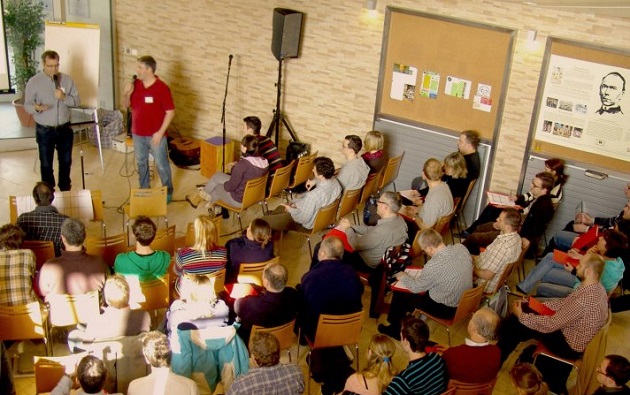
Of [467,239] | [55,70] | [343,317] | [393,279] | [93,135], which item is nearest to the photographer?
[343,317]

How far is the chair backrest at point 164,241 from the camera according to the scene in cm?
663

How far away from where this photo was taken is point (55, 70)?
8.45m

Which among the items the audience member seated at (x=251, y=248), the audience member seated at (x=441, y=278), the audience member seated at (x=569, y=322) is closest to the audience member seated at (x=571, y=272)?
the audience member seated at (x=569, y=322)

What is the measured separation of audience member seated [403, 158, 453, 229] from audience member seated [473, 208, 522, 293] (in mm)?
1014

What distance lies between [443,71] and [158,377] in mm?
5701

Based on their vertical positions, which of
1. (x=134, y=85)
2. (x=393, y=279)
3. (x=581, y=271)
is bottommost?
(x=393, y=279)

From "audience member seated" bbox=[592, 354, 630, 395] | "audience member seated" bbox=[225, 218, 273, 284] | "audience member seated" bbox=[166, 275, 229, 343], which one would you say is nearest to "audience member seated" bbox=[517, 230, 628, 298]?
"audience member seated" bbox=[592, 354, 630, 395]

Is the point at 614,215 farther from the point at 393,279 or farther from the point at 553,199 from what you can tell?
the point at 393,279

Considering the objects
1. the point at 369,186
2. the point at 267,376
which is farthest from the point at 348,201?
the point at 267,376

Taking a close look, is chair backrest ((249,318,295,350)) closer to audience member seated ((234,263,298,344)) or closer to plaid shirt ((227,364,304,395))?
audience member seated ((234,263,298,344))

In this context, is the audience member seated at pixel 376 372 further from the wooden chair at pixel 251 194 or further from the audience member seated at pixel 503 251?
the wooden chair at pixel 251 194

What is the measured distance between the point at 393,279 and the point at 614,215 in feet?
10.5

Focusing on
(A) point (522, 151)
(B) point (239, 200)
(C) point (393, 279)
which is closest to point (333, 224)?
(B) point (239, 200)

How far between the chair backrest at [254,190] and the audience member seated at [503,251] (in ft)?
8.66
